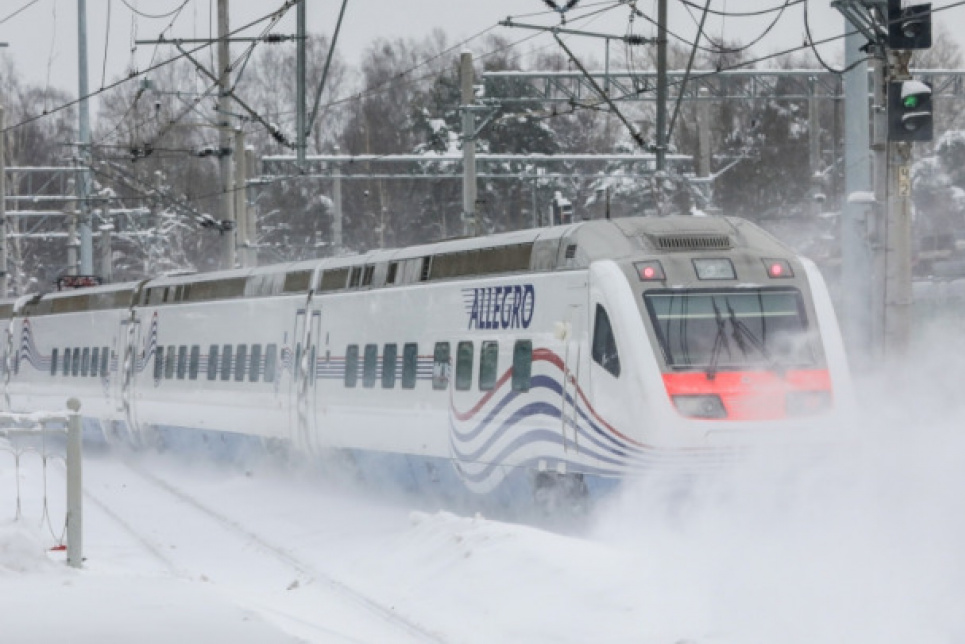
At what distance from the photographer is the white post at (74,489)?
44.5 ft

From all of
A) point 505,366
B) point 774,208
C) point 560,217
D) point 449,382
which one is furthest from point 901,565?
point 774,208

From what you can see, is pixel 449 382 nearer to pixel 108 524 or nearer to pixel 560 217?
pixel 560 217

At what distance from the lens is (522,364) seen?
54.3ft

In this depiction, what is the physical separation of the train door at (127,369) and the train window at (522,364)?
1414cm

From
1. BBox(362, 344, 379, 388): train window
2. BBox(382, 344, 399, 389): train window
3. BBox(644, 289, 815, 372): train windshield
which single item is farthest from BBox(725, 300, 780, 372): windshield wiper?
BBox(362, 344, 379, 388): train window

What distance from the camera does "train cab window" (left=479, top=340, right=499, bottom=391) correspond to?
56.2 ft

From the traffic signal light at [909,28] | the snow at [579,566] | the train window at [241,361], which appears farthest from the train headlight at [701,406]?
the train window at [241,361]

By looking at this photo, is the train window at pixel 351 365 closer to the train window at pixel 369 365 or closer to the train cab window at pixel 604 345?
the train window at pixel 369 365

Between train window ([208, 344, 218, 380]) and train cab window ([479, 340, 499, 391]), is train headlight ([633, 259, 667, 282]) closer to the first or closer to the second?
train cab window ([479, 340, 499, 391])

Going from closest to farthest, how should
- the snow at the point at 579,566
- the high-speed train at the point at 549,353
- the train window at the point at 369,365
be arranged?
the snow at the point at 579,566, the high-speed train at the point at 549,353, the train window at the point at 369,365

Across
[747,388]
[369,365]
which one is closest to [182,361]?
[369,365]

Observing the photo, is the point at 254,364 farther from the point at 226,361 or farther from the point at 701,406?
the point at 701,406

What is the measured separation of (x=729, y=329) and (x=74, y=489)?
5.65 metres

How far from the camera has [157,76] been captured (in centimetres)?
10125
